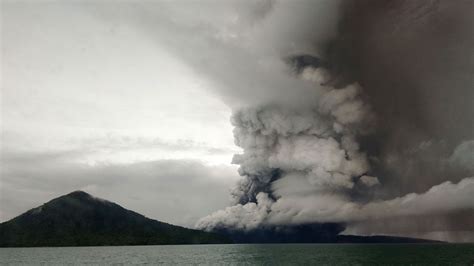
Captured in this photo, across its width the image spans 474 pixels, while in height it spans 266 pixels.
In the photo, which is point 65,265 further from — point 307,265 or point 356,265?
point 356,265

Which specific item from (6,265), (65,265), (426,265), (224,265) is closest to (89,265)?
(65,265)

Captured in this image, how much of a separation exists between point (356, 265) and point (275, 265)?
25.9m

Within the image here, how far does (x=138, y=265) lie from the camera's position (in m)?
133

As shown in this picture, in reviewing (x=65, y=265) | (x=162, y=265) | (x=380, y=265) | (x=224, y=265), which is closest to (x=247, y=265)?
(x=224, y=265)

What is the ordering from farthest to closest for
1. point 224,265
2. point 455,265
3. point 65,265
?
point 65,265 < point 224,265 < point 455,265

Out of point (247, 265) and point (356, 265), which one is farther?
point (247, 265)

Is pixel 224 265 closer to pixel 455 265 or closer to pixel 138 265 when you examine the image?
pixel 138 265

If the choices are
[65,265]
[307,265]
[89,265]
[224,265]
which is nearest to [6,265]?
[65,265]

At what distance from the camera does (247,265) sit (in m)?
130

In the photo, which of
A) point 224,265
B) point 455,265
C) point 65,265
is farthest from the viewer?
point 65,265

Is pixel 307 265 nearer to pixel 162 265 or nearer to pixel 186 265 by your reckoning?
pixel 186 265

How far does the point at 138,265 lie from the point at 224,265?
30.1m

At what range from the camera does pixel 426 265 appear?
121 metres

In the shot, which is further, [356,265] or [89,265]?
[89,265]
